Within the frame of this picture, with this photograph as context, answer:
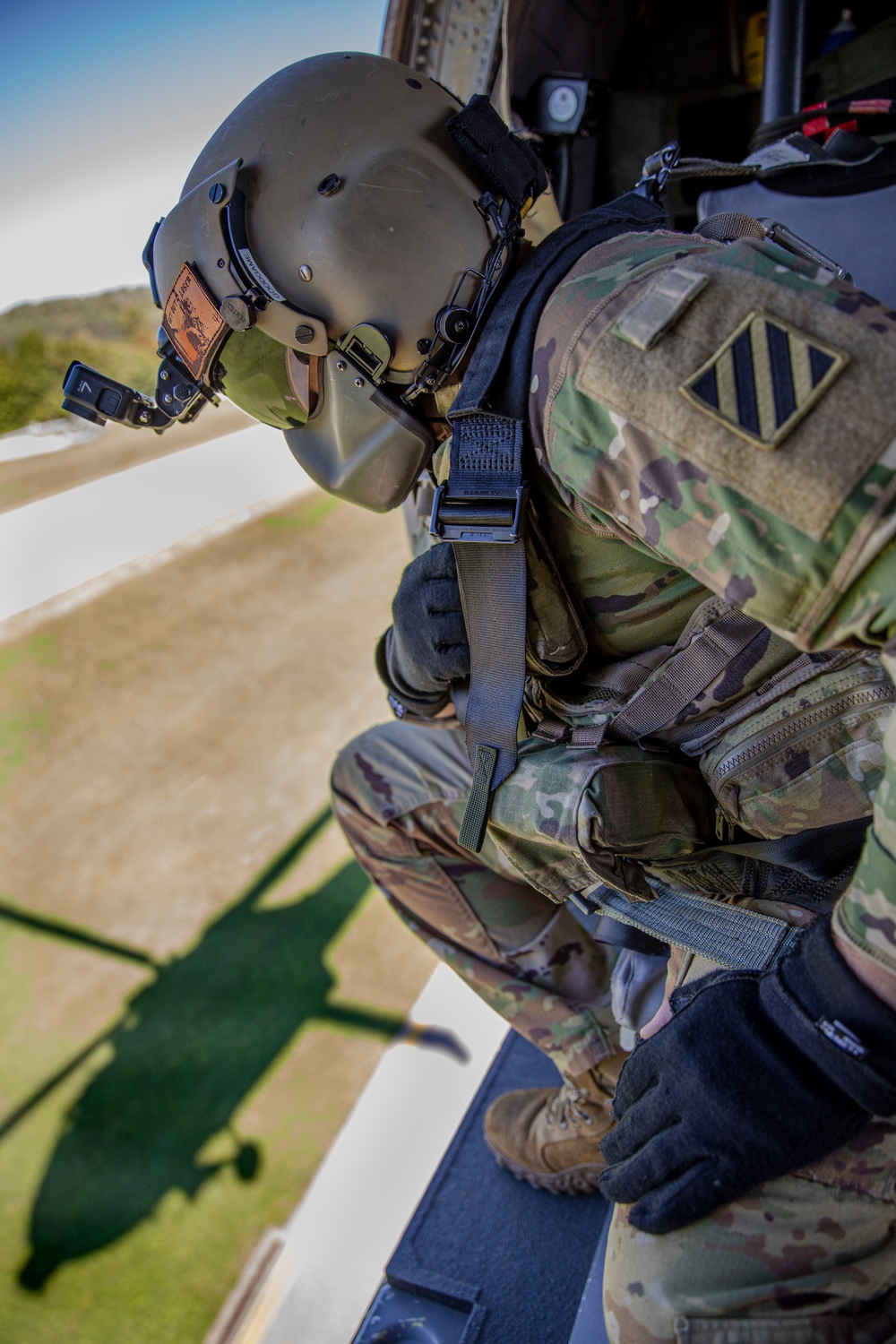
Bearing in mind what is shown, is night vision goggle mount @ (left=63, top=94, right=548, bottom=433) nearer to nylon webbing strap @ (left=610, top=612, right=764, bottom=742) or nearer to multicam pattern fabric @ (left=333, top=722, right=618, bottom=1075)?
nylon webbing strap @ (left=610, top=612, right=764, bottom=742)

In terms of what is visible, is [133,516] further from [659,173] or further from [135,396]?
[659,173]

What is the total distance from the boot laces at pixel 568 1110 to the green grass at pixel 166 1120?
2.64 ft

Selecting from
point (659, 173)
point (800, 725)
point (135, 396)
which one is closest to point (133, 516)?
point (135, 396)

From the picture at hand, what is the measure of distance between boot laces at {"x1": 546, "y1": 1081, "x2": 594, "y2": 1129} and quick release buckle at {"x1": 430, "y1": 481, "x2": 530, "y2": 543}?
39.9 inches

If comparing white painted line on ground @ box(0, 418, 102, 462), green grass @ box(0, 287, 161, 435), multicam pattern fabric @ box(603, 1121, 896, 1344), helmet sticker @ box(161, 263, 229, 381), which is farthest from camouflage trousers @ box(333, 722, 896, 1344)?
white painted line on ground @ box(0, 418, 102, 462)

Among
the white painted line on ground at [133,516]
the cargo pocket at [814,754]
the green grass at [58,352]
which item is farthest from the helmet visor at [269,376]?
the green grass at [58,352]

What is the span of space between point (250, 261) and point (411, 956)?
2035mm

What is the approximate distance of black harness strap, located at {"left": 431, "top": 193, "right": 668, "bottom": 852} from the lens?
101 centimetres

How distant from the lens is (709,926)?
3.60 ft

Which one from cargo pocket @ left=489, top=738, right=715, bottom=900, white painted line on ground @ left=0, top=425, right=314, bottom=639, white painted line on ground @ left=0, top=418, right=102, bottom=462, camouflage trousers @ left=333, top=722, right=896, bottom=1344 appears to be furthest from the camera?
white painted line on ground @ left=0, top=418, right=102, bottom=462

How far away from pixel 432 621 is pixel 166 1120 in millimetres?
1689

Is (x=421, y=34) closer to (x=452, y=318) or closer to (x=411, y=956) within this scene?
(x=452, y=318)

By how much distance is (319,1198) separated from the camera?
1926mm

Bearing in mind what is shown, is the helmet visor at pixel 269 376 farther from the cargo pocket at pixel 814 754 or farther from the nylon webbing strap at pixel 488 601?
the cargo pocket at pixel 814 754
